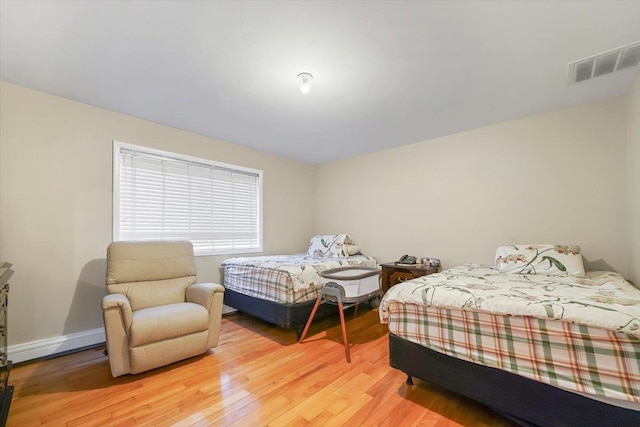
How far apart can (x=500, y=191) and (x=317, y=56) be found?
2.53 metres

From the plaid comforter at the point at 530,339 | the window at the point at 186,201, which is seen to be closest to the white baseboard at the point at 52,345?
the window at the point at 186,201

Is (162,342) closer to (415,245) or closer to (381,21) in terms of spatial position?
(381,21)

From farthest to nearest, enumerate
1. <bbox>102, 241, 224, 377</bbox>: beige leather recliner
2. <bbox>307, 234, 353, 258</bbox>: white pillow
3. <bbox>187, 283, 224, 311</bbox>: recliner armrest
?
<bbox>307, 234, 353, 258</bbox>: white pillow
<bbox>187, 283, 224, 311</bbox>: recliner armrest
<bbox>102, 241, 224, 377</bbox>: beige leather recliner

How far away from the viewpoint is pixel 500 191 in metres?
3.02

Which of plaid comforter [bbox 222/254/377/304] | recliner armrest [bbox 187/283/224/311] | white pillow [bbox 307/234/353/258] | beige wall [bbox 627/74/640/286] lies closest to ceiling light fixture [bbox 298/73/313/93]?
plaid comforter [bbox 222/254/377/304]

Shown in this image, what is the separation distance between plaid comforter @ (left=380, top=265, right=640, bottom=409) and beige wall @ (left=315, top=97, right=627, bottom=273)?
1.03m

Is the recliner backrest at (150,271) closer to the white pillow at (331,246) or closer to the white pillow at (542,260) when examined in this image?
the white pillow at (331,246)

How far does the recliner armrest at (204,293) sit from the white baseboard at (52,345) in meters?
0.99

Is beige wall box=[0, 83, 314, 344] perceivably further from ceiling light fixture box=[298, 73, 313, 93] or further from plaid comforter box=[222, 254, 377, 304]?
ceiling light fixture box=[298, 73, 313, 93]

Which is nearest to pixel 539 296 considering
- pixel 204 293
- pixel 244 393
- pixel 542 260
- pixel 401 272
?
pixel 542 260

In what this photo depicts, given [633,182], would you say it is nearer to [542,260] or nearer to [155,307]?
[542,260]

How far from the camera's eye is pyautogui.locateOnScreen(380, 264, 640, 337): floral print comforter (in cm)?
120

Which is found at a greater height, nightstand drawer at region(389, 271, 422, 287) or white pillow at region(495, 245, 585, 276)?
white pillow at region(495, 245, 585, 276)

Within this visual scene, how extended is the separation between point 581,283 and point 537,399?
3.63 ft
